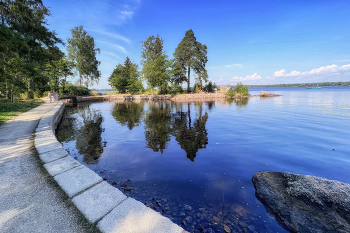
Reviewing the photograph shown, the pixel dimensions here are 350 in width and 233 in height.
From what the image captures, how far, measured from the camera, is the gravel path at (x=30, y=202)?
7.68 feet

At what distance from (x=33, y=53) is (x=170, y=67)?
3219 centimetres

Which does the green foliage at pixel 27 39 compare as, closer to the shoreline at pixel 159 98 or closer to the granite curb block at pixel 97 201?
the shoreline at pixel 159 98

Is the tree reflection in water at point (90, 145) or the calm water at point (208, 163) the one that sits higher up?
the tree reflection in water at point (90, 145)

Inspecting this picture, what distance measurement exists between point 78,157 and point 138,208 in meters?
5.32

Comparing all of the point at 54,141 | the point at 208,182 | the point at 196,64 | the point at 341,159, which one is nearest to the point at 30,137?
the point at 54,141

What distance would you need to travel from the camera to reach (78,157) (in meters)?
6.53

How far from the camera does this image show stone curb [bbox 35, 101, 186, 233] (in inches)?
88.4

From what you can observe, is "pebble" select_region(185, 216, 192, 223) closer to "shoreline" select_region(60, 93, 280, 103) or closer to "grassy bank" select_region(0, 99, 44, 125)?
"grassy bank" select_region(0, 99, 44, 125)

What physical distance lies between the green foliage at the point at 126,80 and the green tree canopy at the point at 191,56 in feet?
56.5

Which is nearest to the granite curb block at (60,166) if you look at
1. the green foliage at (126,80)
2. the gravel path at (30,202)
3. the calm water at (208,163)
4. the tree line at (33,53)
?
the gravel path at (30,202)

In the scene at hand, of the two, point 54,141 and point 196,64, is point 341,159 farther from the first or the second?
point 196,64

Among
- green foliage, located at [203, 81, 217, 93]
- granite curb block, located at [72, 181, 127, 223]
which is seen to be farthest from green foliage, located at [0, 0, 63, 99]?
green foliage, located at [203, 81, 217, 93]

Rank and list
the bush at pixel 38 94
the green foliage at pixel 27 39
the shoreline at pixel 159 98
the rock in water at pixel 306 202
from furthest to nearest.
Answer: the shoreline at pixel 159 98 < the bush at pixel 38 94 < the green foliage at pixel 27 39 < the rock in water at pixel 306 202

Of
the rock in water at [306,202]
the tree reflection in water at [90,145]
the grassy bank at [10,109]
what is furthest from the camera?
the grassy bank at [10,109]
